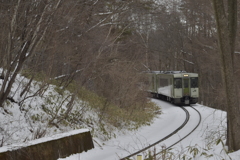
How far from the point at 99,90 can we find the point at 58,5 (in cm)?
697

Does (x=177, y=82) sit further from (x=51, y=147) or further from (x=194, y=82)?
(x=51, y=147)

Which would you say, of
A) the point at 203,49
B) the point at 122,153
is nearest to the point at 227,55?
the point at 122,153

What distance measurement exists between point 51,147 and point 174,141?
591 centimetres

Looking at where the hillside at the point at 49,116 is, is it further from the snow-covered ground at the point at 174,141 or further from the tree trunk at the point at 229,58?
the tree trunk at the point at 229,58

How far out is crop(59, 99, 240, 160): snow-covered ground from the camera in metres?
8.27

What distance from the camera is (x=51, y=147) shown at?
29.5 ft

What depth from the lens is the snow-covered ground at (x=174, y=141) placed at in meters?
8.27

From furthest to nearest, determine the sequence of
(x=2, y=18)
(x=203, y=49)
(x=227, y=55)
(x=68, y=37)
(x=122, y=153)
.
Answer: (x=203, y=49)
(x=68, y=37)
(x=122, y=153)
(x=2, y=18)
(x=227, y=55)

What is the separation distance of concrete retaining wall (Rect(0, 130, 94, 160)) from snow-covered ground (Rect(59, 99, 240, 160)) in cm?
25

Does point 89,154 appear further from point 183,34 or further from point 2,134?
point 183,34

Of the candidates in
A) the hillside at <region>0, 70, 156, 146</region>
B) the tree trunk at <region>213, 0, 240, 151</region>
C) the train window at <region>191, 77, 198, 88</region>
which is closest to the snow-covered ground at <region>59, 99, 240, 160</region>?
the tree trunk at <region>213, 0, 240, 151</region>

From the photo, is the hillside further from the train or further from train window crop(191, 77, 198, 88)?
train window crop(191, 77, 198, 88)

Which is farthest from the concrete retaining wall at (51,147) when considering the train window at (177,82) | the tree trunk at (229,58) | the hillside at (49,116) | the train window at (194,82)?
the train window at (194,82)

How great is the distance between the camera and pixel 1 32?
11.6 m
